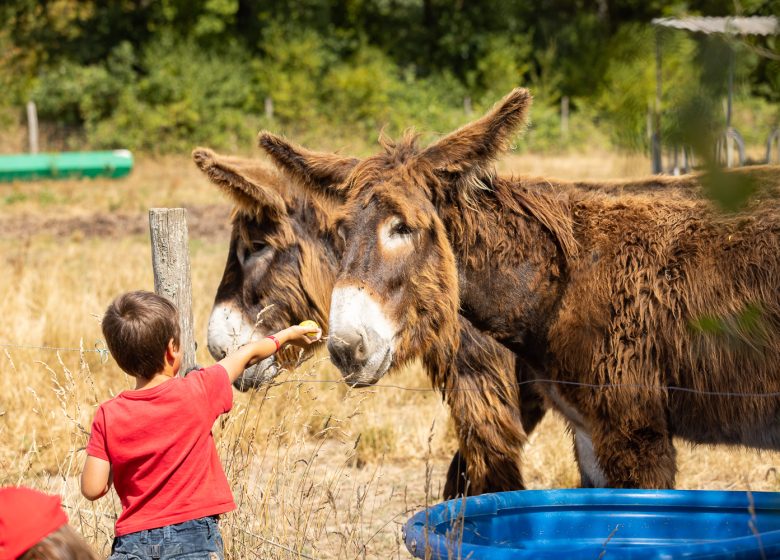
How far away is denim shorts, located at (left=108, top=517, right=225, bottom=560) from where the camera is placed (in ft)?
9.05

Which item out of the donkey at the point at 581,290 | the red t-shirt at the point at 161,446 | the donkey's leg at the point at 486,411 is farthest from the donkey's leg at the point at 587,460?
the red t-shirt at the point at 161,446

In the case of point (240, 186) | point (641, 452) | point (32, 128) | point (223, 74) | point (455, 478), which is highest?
point (223, 74)

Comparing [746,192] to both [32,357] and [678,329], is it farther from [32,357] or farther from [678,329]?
[32,357]

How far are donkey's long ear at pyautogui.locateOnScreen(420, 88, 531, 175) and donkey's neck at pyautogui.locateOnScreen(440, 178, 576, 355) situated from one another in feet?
0.52

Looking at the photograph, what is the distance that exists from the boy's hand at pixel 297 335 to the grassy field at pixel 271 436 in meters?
0.29

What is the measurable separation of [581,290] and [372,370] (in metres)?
0.90

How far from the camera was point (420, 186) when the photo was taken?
3.64m

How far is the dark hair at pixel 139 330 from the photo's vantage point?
270 cm

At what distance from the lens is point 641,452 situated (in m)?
3.36

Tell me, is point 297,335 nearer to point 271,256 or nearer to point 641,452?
point 641,452

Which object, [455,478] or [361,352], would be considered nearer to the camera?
[361,352]

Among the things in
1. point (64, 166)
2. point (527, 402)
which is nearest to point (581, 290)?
point (527, 402)

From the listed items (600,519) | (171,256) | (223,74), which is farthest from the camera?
(223,74)

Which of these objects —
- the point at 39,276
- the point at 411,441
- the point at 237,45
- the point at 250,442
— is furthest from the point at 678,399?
the point at 237,45
